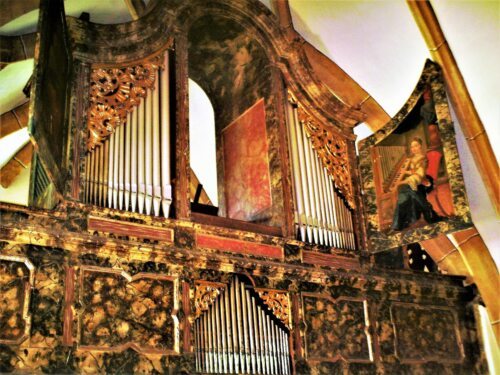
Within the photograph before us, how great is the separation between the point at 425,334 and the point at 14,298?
4.90 meters

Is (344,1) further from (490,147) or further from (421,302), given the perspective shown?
(421,302)

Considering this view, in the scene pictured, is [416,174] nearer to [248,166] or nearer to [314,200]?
[314,200]

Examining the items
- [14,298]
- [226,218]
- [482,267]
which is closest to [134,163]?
[226,218]

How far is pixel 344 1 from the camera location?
342 inches

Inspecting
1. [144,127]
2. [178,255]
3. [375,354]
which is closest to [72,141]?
[144,127]

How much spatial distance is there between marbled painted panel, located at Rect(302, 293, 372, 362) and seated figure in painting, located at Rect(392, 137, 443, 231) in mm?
1078

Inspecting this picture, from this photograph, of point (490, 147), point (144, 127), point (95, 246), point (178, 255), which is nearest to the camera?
point (95, 246)

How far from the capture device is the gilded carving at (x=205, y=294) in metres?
6.36

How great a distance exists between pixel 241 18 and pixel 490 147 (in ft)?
11.2

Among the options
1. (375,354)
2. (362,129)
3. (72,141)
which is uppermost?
(362,129)

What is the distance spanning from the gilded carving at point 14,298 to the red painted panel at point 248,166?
3.04 meters

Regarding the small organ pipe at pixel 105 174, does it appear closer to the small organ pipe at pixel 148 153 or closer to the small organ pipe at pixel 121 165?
the small organ pipe at pixel 121 165

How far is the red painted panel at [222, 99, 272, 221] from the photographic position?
783 centimetres

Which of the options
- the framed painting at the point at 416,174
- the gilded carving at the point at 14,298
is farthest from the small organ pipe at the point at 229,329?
the framed painting at the point at 416,174
